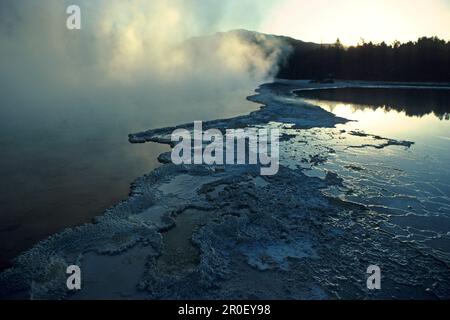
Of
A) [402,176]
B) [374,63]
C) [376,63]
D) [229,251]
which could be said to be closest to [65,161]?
[229,251]

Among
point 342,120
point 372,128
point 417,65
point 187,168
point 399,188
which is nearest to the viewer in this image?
point 399,188

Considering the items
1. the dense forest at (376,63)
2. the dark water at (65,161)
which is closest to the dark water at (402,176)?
the dark water at (65,161)

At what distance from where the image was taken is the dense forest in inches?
2436

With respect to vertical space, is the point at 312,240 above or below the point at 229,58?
below

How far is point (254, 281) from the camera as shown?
469 centimetres

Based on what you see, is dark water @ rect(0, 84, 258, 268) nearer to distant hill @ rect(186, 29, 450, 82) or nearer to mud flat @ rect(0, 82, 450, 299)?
mud flat @ rect(0, 82, 450, 299)

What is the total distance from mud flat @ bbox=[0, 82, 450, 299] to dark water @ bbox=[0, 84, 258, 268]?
0.69m

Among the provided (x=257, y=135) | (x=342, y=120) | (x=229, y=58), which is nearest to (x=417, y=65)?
(x=229, y=58)

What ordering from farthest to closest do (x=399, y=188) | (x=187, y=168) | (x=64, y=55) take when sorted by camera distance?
(x=64, y=55), (x=187, y=168), (x=399, y=188)

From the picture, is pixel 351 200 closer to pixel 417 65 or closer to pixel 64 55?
pixel 417 65

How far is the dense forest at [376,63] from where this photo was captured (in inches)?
2436
